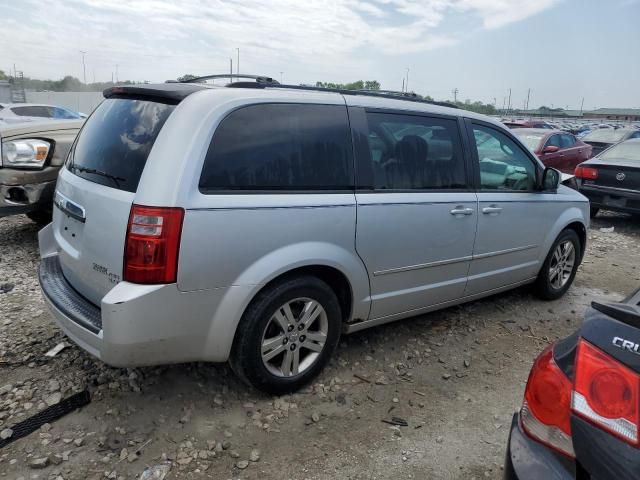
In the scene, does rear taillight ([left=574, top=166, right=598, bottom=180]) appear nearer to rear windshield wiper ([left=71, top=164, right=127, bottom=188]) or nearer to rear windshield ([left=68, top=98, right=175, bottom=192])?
rear windshield ([left=68, top=98, right=175, bottom=192])

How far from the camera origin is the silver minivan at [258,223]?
2457 millimetres

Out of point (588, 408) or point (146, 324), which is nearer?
point (588, 408)

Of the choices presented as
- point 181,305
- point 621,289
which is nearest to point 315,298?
point 181,305

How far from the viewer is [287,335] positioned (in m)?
2.96

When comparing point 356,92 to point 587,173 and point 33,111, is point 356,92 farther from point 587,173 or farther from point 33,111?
point 33,111

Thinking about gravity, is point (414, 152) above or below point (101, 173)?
above

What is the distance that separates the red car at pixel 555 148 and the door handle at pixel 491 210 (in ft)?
25.2

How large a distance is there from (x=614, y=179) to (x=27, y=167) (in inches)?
325

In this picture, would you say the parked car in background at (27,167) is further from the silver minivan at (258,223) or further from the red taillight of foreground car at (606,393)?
the red taillight of foreground car at (606,393)

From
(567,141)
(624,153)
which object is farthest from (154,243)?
(567,141)

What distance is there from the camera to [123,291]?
241 cm

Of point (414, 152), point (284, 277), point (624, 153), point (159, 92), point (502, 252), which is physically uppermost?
point (159, 92)

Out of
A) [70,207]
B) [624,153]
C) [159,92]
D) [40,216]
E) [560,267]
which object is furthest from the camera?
[624,153]

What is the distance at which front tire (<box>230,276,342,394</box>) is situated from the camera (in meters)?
2.78
